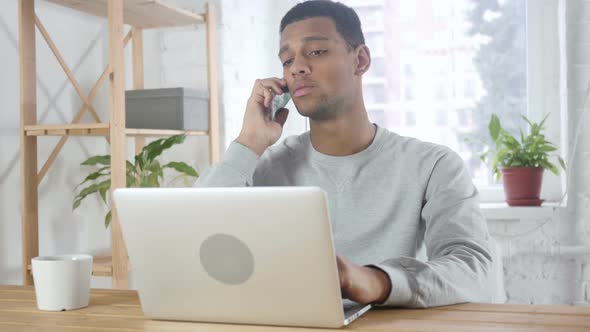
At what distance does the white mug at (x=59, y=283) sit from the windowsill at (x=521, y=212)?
5.85ft

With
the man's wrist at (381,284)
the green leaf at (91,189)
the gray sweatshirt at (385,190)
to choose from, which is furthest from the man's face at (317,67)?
the green leaf at (91,189)

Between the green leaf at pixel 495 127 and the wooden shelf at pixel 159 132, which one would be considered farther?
the green leaf at pixel 495 127

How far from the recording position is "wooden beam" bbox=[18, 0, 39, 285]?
2164 mm

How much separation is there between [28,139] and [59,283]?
1098mm

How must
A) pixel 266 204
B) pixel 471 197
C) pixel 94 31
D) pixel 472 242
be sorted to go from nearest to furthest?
pixel 266 204, pixel 472 242, pixel 471 197, pixel 94 31

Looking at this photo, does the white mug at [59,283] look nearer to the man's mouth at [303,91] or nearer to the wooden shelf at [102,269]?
the man's mouth at [303,91]

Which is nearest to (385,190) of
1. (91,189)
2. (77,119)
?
(91,189)

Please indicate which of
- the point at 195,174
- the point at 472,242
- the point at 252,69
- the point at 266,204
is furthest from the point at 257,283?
the point at 252,69

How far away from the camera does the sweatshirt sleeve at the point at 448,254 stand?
115 cm

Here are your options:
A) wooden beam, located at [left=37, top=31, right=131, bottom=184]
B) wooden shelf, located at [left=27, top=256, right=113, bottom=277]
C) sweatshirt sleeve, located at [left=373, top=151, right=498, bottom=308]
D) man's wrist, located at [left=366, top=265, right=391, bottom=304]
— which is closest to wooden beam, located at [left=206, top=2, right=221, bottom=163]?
wooden beam, located at [left=37, top=31, right=131, bottom=184]

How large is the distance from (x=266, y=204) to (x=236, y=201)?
0.14 feet

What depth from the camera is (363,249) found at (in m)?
1.60

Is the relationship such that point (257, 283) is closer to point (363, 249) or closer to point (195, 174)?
point (363, 249)

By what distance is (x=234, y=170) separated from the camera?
1.65m
